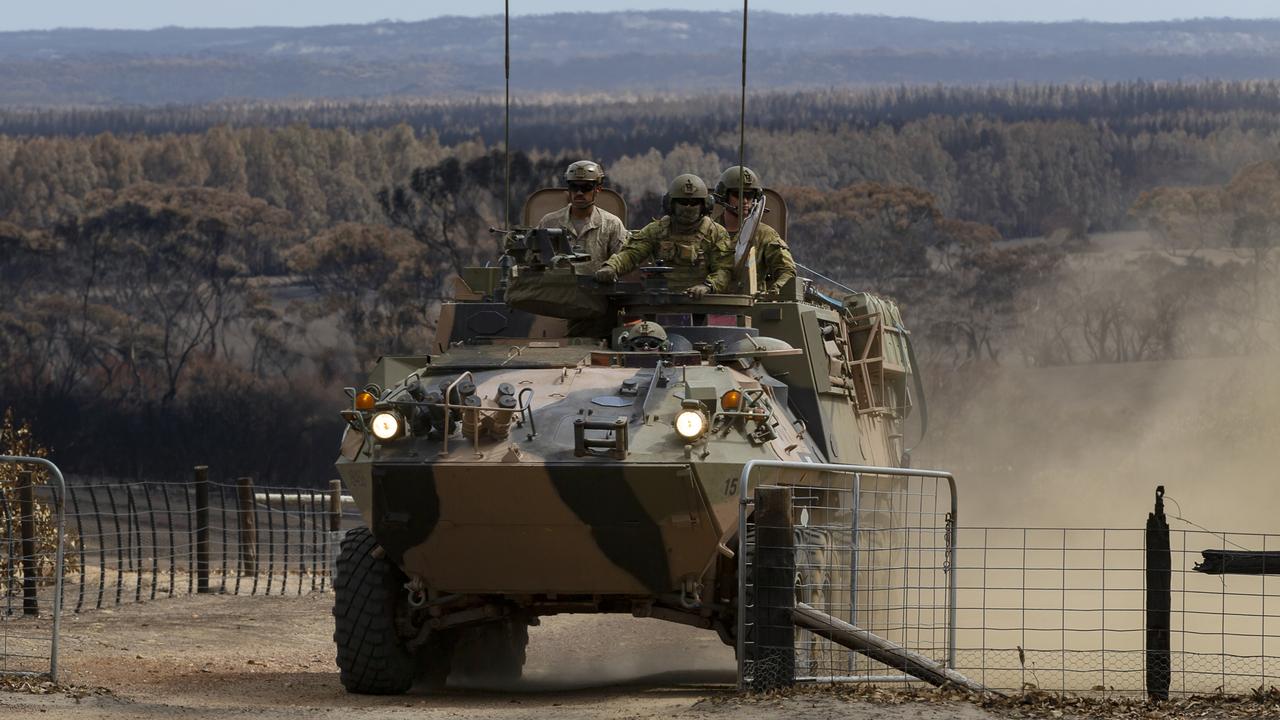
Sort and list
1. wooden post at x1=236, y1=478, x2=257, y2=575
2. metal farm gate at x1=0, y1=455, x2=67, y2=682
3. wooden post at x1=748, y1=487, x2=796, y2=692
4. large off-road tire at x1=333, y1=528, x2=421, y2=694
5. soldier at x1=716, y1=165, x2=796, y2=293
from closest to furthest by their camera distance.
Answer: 1. wooden post at x1=748, y1=487, x2=796, y2=692
2. metal farm gate at x1=0, y1=455, x2=67, y2=682
3. large off-road tire at x1=333, y1=528, x2=421, y2=694
4. soldier at x1=716, y1=165, x2=796, y2=293
5. wooden post at x1=236, y1=478, x2=257, y2=575

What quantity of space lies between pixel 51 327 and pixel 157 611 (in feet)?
147

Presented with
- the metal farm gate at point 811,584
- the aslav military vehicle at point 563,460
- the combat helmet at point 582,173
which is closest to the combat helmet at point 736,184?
the combat helmet at point 582,173

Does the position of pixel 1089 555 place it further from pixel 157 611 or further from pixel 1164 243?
pixel 1164 243

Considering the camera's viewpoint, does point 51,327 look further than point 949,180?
No

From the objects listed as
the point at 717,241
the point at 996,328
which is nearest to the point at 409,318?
the point at 996,328

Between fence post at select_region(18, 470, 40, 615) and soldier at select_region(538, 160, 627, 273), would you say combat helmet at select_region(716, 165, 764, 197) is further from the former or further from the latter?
fence post at select_region(18, 470, 40, 615)

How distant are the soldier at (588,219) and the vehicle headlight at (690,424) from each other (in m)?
5.06

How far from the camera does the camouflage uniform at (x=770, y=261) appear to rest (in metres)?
18.0

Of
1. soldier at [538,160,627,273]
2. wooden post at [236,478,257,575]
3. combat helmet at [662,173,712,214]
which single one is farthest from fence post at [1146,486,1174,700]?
wooden post at [236,478,257,575]

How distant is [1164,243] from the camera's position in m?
71.1

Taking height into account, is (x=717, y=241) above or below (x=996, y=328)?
above

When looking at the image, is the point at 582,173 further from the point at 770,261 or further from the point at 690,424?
the point at 690,424

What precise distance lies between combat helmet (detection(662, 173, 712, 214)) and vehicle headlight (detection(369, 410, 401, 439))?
4.19 meters

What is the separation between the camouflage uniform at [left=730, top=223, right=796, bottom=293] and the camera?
18.0m
